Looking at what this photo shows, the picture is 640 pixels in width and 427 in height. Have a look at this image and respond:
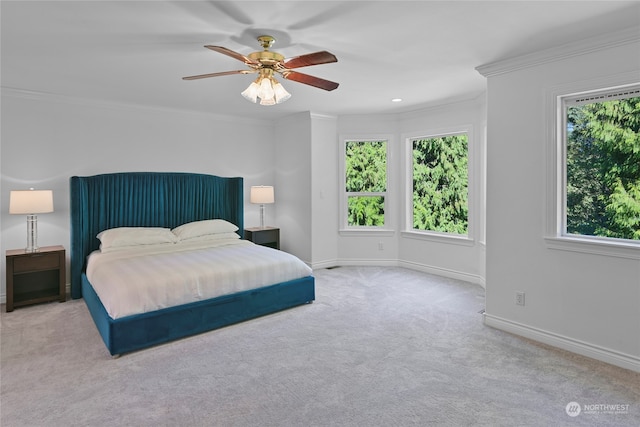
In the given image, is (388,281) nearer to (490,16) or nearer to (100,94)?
(490,16)

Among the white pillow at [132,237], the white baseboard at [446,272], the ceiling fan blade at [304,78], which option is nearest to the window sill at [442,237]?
the white baseboard at [446,272]

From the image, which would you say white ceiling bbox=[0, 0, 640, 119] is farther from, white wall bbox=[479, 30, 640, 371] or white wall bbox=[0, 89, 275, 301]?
white wall bbox=[0, 89, 275, 301]

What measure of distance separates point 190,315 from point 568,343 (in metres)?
3.08

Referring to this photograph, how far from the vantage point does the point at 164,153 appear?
204 inches

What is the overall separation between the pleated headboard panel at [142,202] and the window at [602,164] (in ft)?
13.7

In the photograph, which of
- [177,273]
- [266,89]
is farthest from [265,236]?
[266,89]

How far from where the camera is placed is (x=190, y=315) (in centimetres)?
319

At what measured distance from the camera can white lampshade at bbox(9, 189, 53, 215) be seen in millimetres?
3820

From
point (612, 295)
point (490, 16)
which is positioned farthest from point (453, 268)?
point (490, 16)

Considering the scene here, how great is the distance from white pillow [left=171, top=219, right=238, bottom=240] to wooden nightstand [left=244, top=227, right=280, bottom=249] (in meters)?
0.38

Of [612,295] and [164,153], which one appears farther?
[164,153]

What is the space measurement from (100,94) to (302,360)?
3.83m

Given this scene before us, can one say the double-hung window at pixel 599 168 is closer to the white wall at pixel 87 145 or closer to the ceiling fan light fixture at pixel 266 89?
the ceiling fan light fixture at pixel 266 89

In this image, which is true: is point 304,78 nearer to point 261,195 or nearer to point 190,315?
point 190,315
